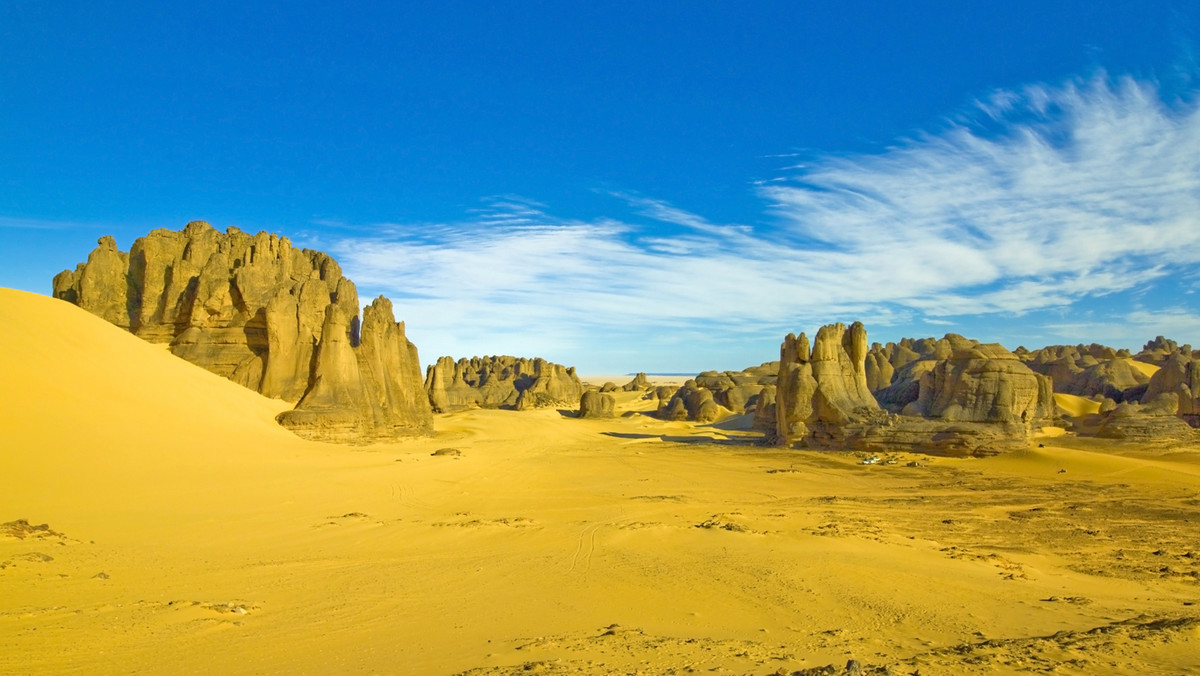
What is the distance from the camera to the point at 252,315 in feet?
95.9

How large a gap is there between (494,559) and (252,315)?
25597 millimetres

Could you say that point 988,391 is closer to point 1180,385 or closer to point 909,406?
point 909,406

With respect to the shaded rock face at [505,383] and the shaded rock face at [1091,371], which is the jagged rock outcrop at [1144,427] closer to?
the shaded rock face at [1091,371]

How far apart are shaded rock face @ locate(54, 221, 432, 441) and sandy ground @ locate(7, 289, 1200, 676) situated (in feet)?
29.2

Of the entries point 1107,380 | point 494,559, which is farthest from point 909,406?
point 494,559

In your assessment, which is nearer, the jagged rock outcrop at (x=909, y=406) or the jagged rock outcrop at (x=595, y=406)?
the jagged rock outcrop at (x=909, y=406)

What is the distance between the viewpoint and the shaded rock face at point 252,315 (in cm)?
2731

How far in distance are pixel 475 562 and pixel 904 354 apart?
6255 cm

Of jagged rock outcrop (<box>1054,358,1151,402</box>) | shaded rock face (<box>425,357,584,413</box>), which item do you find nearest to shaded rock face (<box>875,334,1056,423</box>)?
jagged rock outcrop (<box>1054,358,1151,402</box>)

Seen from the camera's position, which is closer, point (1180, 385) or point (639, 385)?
point (1180, 385)

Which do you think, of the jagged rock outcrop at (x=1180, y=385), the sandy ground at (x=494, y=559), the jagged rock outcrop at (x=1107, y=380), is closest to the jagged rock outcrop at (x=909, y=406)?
the sandy ground at (x=494, y=559)

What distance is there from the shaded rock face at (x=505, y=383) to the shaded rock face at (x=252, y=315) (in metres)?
21.8

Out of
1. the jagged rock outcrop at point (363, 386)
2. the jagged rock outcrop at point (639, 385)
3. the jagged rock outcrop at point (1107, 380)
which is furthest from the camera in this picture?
the jagged rock outcrop at point (639, 385)

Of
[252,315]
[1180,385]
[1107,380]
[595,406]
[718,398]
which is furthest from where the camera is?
[718,398]
